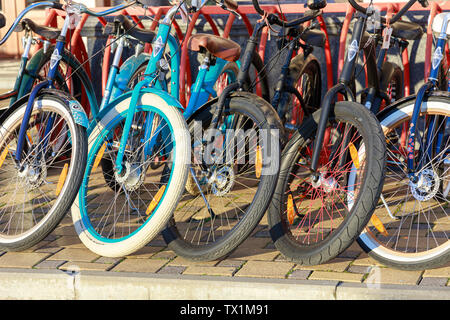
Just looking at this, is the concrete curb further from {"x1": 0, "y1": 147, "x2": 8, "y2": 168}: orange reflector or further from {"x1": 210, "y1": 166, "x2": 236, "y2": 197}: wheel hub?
{"x1": 0, "y1": 147, "x2": 8, "y2": 168}: orange reflector

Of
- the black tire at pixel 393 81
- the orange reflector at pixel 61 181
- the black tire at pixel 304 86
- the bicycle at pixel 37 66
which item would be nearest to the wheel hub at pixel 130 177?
the orange reflector at pixel 61 181

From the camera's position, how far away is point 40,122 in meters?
4.70

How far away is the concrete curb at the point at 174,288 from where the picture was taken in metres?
3.51

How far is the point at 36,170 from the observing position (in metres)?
4.57

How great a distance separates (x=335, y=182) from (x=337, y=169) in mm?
106

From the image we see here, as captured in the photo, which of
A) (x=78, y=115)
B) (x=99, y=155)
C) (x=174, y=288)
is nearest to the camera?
(x=174, y=288)

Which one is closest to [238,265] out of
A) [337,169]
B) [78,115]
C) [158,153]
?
[337,169]

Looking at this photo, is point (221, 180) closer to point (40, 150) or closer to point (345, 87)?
point (345, 87)

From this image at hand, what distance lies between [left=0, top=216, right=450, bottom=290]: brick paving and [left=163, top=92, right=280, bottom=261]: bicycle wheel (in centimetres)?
12

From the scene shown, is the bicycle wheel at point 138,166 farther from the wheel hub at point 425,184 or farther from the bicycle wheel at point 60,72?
the wheel hub at point 425,184

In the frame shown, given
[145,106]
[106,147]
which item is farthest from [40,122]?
[145,106]
